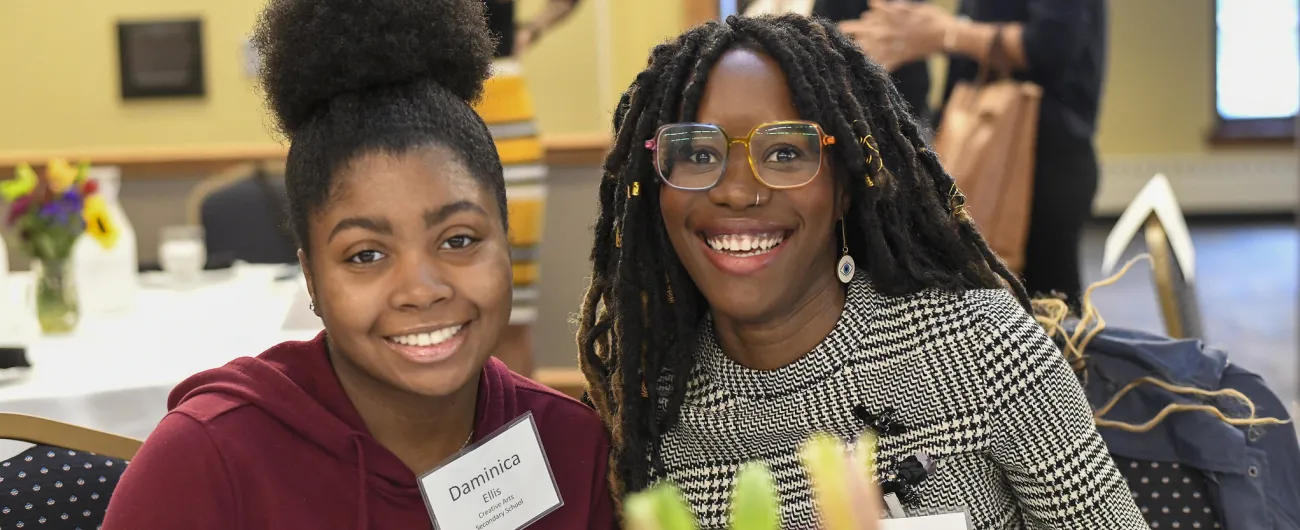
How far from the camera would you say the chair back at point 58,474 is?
4.82ft

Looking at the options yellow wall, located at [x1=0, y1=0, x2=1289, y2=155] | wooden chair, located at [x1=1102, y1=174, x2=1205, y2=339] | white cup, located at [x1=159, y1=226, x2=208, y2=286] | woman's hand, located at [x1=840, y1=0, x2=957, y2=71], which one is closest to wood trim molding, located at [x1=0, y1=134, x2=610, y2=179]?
yellow wall, located at [x1=0, y1=0, x2=1289, y2=155]

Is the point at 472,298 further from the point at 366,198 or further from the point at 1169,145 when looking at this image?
the point at 1169,145

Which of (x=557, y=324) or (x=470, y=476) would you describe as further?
(x=557, y=324)

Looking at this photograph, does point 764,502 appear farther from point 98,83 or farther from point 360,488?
point 98,83

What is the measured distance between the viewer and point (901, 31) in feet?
9.37

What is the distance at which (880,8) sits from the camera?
2861mm

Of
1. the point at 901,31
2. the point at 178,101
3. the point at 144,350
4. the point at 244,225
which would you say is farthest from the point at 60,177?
the point at 178,101

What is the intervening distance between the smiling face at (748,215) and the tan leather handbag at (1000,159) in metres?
1.43

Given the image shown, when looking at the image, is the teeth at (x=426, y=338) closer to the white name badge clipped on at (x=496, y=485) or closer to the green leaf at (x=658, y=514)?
the white name badge clipped on at (x=496, y=485)

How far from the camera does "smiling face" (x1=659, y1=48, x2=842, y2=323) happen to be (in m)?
1.42

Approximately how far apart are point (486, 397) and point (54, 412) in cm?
102

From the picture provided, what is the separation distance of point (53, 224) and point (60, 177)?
113mm

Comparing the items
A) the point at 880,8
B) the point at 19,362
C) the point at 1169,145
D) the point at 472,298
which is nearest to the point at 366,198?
the point at 472,298

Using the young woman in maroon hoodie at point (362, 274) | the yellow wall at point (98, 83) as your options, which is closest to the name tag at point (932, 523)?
the young woman in maroon hoodie at point (362, 274)
